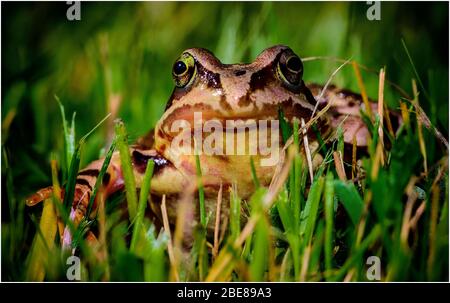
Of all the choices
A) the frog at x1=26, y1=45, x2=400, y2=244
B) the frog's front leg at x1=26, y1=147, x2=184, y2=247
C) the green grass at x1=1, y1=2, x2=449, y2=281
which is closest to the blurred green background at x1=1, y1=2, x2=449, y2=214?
the green grass at x1=1, y1=2, x2=449, y2=281

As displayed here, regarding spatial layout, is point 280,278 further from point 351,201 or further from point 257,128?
point 257,128

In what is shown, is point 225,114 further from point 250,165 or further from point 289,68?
point 289,68

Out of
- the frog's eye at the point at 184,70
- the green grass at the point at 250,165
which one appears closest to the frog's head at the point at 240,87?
the frog's eye at the point at 184,70

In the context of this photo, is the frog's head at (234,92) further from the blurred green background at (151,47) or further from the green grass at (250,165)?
the blurred green background at (151,47)

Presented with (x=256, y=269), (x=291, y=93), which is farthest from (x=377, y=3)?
(x=256, y=269)

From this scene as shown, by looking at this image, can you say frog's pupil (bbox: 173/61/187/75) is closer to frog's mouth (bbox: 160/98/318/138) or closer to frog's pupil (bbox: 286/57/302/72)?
frog's mouth (bbox: 160/98/318/138)
